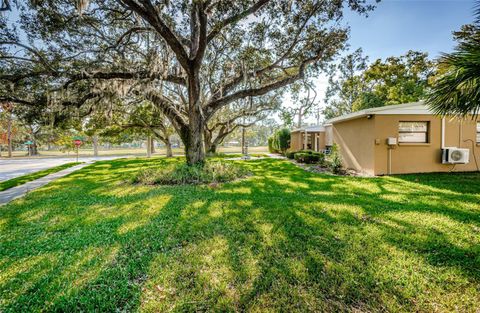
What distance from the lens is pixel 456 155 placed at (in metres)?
8.27

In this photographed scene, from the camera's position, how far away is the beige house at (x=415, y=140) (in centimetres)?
850

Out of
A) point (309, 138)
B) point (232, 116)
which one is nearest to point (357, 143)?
point (309, 138)

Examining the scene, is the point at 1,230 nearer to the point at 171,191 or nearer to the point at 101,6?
the point at 171,191

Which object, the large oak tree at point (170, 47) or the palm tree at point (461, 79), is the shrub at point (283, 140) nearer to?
the large oak tree at point (170, 47)

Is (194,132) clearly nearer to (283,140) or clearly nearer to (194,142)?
(194,142)

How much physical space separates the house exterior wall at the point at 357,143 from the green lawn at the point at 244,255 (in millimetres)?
3802

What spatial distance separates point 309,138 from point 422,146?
37.7 feet

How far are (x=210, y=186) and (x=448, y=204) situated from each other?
→ 5827 millimetres

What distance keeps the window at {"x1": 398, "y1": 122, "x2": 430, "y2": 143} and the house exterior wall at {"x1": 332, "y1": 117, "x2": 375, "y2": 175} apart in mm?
1215

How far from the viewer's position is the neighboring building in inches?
726

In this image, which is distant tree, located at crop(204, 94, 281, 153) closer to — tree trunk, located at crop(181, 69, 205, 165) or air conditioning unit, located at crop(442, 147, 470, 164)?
tree trunk, located at crop(181, 69, 205, 165)

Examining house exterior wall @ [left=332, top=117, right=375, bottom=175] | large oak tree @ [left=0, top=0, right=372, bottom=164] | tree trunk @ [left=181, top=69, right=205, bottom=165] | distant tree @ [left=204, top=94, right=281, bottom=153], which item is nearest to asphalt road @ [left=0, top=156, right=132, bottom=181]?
large oak tree @ [left=0, top=0, right=372, bottom=164]

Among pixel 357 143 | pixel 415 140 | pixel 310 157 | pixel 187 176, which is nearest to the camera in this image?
pixel 187 176

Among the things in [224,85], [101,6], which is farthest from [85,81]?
[224,85]
